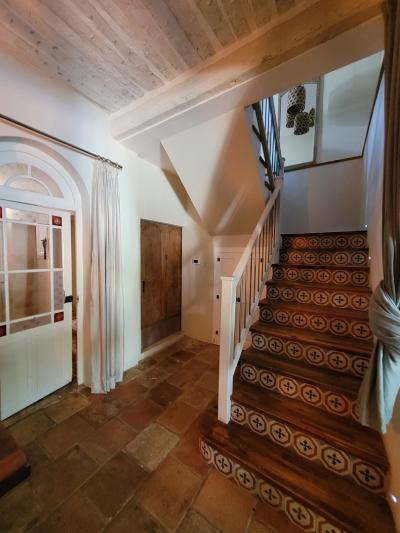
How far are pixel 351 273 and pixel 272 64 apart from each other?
1878 mm

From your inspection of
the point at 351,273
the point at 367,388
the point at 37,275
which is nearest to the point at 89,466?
the point at 37,275

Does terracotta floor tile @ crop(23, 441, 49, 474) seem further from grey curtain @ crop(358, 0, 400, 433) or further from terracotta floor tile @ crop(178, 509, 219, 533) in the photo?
grey curtain @ crop(358, 0, 400, 433)

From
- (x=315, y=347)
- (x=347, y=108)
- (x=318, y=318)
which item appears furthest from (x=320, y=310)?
(x=347, y=108)

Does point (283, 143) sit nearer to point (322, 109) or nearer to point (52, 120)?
point (322, 109)

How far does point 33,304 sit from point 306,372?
2484 millimetres

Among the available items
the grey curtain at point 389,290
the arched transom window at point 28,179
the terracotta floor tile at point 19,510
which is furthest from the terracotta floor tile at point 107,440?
the arched transom window at point 28,179

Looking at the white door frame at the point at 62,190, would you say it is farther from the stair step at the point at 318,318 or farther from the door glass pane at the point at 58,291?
the stair step at the point at 318,318

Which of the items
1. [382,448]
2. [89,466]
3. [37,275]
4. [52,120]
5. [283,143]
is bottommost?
[89,466]

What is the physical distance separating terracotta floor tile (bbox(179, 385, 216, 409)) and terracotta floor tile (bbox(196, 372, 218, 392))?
2.3 inches

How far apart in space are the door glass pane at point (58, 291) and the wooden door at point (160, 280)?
106 cm

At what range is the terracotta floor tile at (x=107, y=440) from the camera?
1.52 metres

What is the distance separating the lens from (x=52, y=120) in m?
1.82

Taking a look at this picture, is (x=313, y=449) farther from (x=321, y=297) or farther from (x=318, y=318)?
(x=321, y=297)

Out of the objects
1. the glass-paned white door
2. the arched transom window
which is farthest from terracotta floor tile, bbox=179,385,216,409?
the arched transom window
